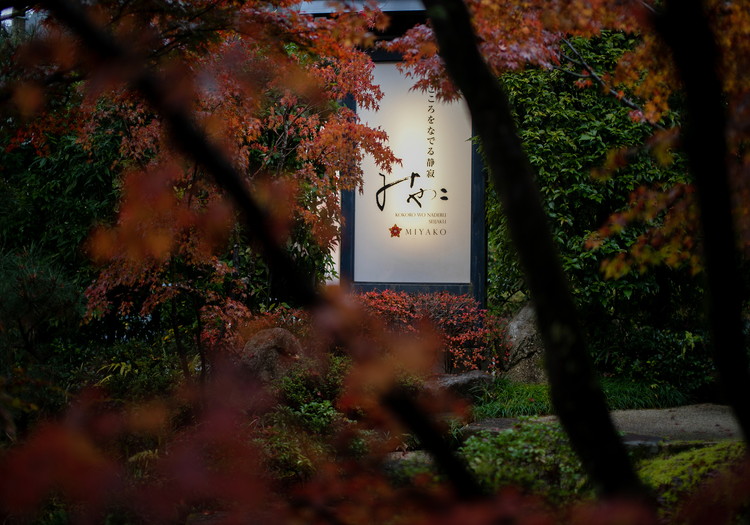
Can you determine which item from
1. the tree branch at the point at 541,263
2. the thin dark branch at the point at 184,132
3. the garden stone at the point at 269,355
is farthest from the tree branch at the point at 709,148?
the garden stone at the point at 269,355

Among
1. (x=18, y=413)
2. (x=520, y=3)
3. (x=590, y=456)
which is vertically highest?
(x=520, y=3)

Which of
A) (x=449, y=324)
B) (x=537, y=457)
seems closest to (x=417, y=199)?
(x=449, y=324)

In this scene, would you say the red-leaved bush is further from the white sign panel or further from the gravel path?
the gravel path

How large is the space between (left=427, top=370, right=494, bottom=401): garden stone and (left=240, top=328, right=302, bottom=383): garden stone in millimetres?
1486

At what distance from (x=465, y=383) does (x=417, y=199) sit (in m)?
3.08

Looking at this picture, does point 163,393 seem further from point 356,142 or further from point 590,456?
point 590,456

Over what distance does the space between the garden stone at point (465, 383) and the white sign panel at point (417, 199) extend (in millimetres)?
2141

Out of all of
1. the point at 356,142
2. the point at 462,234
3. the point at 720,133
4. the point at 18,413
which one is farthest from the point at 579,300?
the point at 720,133

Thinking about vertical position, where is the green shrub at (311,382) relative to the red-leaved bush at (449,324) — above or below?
below

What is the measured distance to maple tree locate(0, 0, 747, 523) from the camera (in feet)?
4.82

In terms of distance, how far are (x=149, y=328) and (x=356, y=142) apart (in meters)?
3.56

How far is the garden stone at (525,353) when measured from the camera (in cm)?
776

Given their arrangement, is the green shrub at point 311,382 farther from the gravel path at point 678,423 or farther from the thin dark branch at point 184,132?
the thin dark branch at point 184,132

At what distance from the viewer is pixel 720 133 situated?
59.8 inches
